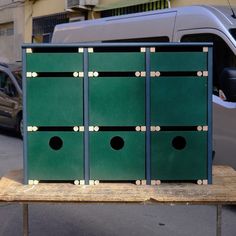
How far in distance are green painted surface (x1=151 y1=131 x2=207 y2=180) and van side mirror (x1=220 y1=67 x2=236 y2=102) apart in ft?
6.73

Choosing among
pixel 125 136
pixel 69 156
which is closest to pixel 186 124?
pixel 125 136

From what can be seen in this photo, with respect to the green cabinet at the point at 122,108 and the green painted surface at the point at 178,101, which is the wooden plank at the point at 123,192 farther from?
the green painted surface at the point at 178,101

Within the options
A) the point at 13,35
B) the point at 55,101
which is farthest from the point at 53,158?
the point at 13,35

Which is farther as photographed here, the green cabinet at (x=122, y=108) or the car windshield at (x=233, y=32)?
the car windshield at (x=233, y=32)

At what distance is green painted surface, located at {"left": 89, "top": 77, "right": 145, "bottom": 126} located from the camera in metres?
3.43

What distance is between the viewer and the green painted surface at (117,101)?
11.2ft

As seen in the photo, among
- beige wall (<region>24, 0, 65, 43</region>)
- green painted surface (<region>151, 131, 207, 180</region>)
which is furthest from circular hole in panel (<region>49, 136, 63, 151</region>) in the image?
beige wall (<region>24, 0, 65, 43</region>)

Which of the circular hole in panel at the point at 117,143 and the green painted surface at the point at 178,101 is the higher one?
the green painted surface at the point at 178,101

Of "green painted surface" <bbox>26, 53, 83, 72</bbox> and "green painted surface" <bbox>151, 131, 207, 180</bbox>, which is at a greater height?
"green painted surface" <bbox>26, 53, 83, 72</bbox>

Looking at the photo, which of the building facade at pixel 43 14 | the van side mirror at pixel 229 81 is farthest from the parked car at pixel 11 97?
the van side mirror at pixel 229 81

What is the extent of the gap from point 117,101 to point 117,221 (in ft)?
7.70

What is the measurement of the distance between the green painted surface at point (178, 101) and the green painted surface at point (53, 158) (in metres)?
0.54

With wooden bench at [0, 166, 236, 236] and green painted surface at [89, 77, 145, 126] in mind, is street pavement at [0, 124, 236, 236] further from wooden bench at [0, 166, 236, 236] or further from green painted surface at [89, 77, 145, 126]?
green painted surface at [89, 77, 145, 126]

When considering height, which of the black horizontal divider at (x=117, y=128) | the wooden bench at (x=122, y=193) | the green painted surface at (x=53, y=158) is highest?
the black horizontal divider at (x=117, y=128)
